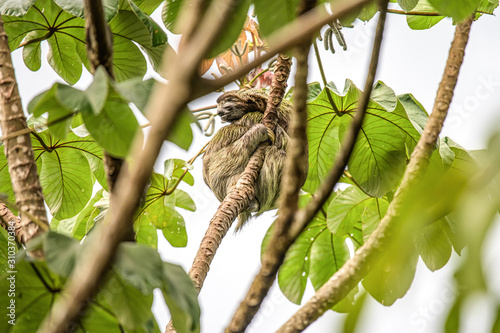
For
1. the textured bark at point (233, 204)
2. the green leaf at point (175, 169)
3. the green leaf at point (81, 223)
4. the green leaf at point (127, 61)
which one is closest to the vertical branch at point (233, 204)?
the textured bark at point (233, 204)

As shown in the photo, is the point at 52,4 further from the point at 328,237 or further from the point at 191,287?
the point at 328,237

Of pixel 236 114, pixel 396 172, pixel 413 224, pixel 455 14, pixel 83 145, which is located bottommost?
pixel 413 224

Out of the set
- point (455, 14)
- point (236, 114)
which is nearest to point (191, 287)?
point (455, 14)

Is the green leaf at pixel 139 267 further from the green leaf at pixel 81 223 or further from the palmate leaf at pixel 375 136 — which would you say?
the green leaf at pixel 81 223

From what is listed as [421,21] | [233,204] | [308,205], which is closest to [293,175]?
[308,205]

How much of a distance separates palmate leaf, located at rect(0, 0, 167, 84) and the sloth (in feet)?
2.54

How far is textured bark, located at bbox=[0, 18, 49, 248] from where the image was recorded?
3.03ft

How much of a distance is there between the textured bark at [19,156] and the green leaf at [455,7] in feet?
2.45

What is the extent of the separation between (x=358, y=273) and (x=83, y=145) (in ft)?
4.45

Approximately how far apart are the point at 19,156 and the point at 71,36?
854 mm

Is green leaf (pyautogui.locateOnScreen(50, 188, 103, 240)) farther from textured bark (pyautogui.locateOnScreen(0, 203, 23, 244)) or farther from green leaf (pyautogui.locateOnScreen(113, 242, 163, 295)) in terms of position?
green leaf (pyautogui.locateOnScreen(113, 242, 163, 295))

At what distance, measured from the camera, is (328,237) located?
6.82ft

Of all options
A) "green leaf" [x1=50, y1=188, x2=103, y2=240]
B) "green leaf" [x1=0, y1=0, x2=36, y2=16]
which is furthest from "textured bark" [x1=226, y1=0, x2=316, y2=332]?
"green leaf" [x1=50, y1=188, x2=103, y2=240]

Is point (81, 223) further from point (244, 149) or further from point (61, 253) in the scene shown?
point (61, 253)
